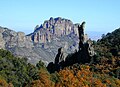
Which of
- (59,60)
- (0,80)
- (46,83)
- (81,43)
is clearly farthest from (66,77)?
(59,60)

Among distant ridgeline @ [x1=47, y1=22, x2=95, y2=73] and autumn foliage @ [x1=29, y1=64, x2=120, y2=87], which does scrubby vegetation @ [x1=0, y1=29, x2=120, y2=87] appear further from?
distant ridgeline @ [x1=47, y1=22, x2=95, y2=73]

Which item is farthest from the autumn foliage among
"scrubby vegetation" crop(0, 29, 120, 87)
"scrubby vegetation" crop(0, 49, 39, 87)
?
"scrubby vegetation" crop(0, 49, 39, 87)

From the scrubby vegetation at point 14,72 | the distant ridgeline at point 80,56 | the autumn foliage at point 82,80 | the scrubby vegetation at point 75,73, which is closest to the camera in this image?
the autumn foliage at point 82,80

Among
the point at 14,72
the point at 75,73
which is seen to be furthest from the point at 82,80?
the point at 14,72

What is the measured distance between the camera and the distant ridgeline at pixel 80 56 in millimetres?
78625

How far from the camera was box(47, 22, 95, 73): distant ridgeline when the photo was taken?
78625 millimetres

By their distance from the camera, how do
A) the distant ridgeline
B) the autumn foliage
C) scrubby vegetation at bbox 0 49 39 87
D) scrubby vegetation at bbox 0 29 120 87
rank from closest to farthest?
the autumn foliage
scrubby vegetation at bbox 0 29 120 87
scrubby vegetation at bbox 0 49 39 87
the distant ridgeline

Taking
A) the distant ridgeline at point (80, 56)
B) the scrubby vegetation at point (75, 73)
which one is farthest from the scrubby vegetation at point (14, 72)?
the distant ridgeline at point (80, 56)

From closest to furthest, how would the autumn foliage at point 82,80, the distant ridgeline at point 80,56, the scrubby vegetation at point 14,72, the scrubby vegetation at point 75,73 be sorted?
1. the autumn foliage at point 82,80
2. the scrubby vegetation at point 75,73
3. the scrubby vegetation at point 14,72
4. the distant ridgeline at point 80,56

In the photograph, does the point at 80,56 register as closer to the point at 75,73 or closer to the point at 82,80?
the point at 75,73

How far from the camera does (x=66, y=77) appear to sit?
61312 mm

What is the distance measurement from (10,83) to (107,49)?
72.0 ft

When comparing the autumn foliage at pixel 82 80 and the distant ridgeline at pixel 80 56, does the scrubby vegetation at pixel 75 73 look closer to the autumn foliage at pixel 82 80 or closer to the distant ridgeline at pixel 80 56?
the autumn foliage at pixel 82 80

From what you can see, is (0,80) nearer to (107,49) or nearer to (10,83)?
(10,83)
